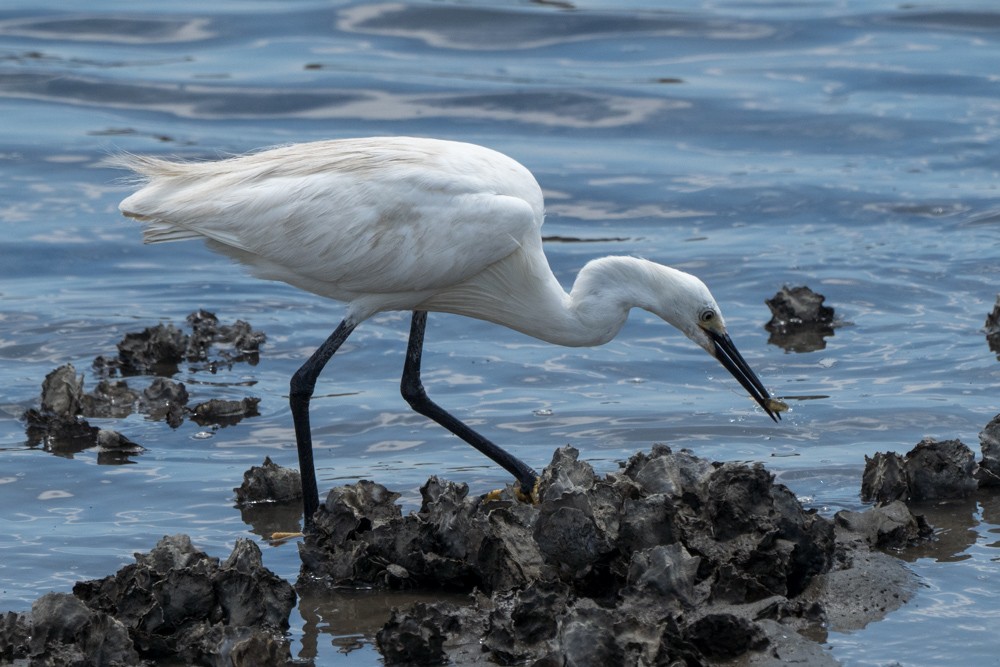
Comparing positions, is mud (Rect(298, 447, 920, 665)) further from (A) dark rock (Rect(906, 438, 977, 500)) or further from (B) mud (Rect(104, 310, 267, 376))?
(B) mud (Rect(104, 310, 267, 376))

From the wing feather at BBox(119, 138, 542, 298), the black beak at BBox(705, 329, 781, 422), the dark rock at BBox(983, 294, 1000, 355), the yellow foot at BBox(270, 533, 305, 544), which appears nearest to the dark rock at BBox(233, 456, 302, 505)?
the yellow foot at BBox(270, 533, 305, 544)

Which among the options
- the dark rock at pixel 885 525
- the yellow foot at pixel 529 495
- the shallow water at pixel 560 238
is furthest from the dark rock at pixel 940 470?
the yellow foot at pixel 529 495

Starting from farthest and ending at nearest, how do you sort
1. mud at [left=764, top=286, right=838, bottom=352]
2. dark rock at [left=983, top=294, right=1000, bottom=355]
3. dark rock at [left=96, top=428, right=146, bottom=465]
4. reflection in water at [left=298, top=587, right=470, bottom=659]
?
mud at [left=764, top=286, right=838, bottom=352] < dark rock at [left=983, top=294, right=1000, bottom=355] < dark rock at [left=96, top=428, right=146, bottom=465] < reflection in water at [left=298, top=587, right=470, bottom=659]

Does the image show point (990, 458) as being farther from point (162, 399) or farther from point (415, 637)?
point (162, 399)

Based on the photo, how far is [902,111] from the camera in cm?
1534

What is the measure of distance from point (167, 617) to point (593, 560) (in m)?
1.53

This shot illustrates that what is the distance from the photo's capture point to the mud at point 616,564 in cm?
509

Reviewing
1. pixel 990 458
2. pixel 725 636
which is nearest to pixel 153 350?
pixel 990 458

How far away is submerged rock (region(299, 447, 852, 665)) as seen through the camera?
5078mm

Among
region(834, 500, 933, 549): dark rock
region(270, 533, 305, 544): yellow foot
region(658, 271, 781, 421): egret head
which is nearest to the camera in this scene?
region(834, 500, 933, 549): dark rock

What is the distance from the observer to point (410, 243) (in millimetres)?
7105

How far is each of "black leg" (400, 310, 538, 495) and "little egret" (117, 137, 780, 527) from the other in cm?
1

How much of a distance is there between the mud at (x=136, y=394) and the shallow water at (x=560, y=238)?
0.47 feet

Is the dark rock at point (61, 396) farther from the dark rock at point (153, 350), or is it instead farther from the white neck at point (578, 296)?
the white neck at point (578, 296)
